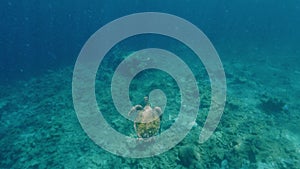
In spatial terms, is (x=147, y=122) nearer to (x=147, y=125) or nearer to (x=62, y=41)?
(x=147, y=125)

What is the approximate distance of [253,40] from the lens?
26.1 meters

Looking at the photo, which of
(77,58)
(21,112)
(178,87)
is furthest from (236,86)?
(77,58)

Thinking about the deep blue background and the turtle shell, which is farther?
the deep blue background

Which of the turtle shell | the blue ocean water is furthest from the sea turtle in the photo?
the blue ocean water

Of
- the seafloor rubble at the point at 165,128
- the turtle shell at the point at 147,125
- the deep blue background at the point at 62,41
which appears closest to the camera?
the seafloor rubble at the point at 165,128

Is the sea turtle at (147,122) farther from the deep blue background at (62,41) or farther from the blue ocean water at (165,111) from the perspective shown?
the deep blue background at (62,41)

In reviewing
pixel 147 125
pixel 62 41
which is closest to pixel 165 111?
pixel 147 125

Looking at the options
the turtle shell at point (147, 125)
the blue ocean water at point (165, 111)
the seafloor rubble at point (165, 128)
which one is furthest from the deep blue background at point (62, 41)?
the turtle shell at point (147, 125)

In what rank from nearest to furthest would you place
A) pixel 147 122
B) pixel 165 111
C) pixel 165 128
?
pixel 147 122, pixel 165 128, pixel 165 111

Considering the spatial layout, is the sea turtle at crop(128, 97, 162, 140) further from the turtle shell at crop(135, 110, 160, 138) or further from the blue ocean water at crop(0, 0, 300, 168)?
the blue ocean water at crop(0, 0, 300, 168)

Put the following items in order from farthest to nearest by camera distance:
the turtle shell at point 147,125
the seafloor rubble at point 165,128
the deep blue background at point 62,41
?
the deep blue background at point 62,41 < the turtle shell at point 147,125 < the seafloor rubble at point 165,128

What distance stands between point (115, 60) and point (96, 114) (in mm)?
5379

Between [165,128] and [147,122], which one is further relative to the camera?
[165,128]

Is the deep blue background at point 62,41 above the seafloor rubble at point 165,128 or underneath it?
above
